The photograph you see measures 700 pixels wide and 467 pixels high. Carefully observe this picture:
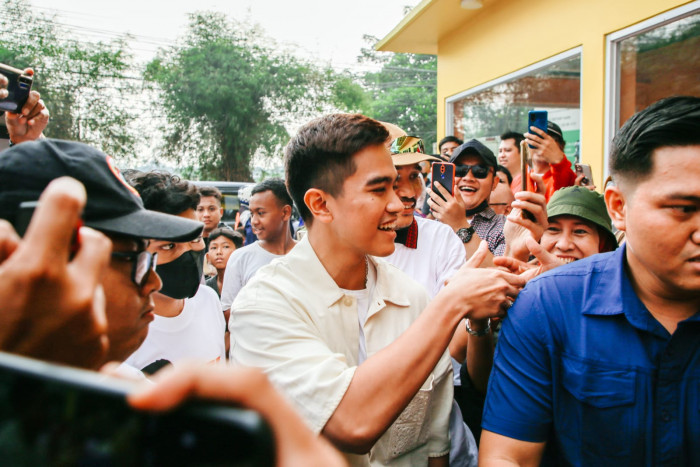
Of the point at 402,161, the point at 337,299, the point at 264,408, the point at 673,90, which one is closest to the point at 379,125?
the point at 337,299

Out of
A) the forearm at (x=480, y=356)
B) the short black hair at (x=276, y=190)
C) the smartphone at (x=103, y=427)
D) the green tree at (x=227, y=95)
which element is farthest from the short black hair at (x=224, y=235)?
the green tree at (x=227, y=95)

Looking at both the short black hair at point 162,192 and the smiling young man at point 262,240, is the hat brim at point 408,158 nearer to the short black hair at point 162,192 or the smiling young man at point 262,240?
the short black hair at point 162,192

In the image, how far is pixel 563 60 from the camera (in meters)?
6.25

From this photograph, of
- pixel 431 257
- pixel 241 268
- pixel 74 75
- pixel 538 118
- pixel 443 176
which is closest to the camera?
pixel 538 118

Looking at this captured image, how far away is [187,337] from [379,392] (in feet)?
4.42

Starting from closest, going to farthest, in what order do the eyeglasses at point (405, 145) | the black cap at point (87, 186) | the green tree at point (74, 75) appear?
1. the black cap at point (87, 186)
2. the eyeglasses at point (405, 145)
3. the green tree at point (74, 75)

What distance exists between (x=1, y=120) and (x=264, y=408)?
2879mm

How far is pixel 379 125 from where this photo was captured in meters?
2.24

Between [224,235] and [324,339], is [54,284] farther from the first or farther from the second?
[224,235]

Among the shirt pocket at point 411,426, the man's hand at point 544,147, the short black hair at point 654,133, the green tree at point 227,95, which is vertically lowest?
the shirt pocket at point 411,426

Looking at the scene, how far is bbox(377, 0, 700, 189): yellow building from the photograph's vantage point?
512 centimetres

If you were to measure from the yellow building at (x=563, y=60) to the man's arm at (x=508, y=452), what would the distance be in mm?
4729

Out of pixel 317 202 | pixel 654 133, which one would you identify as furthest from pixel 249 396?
pixel 317 202

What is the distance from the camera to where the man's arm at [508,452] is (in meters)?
1.56
